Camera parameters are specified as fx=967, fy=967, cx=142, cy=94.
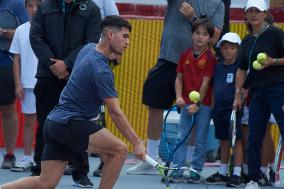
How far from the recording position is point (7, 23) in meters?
11.4

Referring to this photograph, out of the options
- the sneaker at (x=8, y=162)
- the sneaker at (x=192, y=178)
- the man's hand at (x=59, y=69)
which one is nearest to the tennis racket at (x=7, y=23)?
the sneaker at (x=8, y=162)

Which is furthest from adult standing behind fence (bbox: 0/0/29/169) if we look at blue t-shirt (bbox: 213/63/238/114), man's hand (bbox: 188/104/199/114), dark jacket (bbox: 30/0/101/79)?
blue t-shirt (bbox: 213/63/238/114)

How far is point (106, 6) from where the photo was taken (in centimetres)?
1115

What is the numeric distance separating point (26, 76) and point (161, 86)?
64.2 inches

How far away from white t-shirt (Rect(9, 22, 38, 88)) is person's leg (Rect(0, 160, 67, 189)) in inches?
134

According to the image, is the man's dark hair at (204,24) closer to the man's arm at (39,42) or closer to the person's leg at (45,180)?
the man's arm at (39,42)

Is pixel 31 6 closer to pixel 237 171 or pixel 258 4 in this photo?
pixel 258 4

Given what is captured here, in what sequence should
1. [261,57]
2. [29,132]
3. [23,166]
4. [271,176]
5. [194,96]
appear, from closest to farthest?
1. [261,57]
2. [194,96]
3. [271,176]
4. [23,166]
5. [29,132]

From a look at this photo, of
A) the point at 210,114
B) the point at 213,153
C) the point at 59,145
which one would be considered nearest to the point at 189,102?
the point at 210,114

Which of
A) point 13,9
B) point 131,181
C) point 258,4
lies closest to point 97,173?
point 131,181

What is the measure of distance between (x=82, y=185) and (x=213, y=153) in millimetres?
2881

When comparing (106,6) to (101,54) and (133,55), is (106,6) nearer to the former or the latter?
(133,55)

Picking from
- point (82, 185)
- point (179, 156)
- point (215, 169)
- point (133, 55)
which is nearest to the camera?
point (82, 185)

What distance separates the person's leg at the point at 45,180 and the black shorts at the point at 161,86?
9.75 ft
